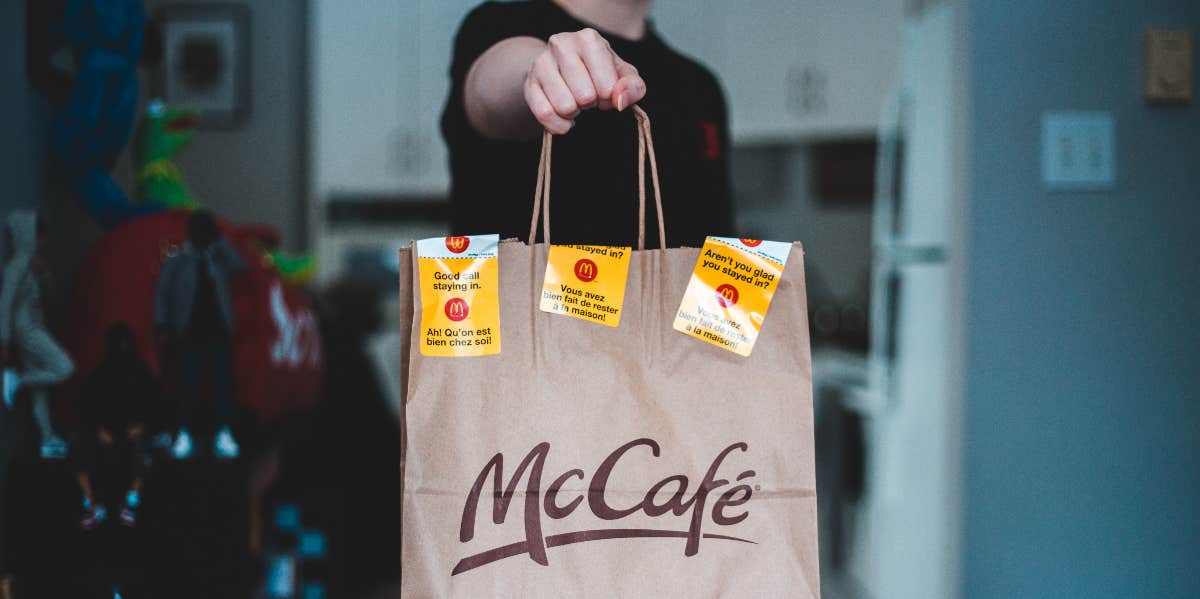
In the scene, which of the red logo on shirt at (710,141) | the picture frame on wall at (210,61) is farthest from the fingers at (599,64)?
the picture frame on wall at (210,61)

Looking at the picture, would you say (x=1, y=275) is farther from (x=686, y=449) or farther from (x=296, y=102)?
(x=296, y=102)

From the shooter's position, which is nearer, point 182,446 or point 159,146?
point 182,446

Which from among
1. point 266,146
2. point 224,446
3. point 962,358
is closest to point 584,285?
point 224,446

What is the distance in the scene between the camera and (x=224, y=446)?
39.6 inches

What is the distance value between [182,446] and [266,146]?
6.42ft

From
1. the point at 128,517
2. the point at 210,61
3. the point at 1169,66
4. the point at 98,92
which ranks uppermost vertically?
the point at 210,61

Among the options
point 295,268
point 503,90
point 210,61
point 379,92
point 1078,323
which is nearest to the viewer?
point 503,90

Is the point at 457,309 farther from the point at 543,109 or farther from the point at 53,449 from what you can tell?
the point at 53,449

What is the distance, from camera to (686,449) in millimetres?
660

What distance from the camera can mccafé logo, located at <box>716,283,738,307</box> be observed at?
676 mm

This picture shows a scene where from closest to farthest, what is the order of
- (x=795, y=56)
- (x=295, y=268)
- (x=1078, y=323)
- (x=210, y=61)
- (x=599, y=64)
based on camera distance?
(x=599, y=64)
(x=1078, y=323)
(x=295, y=268)
(x=210, y=61)
(x=795, y=56)

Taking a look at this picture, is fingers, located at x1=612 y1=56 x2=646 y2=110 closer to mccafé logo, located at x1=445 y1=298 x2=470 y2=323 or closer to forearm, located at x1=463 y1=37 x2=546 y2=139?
forearm, located at x1=463 y1=37 x2=546 y2=139

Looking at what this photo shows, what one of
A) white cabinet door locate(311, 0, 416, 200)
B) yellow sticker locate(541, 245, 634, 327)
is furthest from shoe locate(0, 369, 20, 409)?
white cabinet door locate(311, 0, 416, 200)

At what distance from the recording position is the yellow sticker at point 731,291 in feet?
2.21
